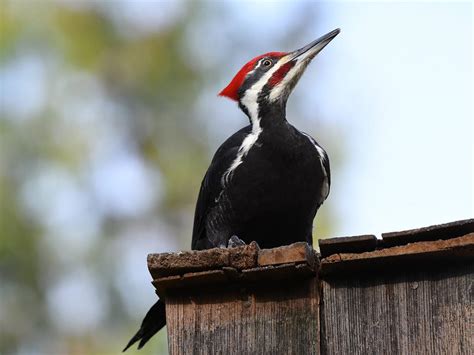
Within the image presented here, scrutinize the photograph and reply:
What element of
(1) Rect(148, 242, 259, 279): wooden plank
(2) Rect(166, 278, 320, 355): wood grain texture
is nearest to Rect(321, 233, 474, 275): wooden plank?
(2) Rect(166, 278, 320, 355): wood grain texture

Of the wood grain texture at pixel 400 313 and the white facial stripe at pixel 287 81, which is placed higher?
Result: the white facial stripe at pixel 287 81

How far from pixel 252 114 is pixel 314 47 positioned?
0.48m

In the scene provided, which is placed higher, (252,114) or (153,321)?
(252,114)

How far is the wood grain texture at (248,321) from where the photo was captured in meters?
3.43

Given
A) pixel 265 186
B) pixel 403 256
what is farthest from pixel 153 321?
pixel 403 256

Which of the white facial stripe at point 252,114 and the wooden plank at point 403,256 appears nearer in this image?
the wooden plank at point 403,256

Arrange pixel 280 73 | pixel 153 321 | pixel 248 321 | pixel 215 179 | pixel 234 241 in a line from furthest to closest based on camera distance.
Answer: pixel 280 73 < pixel 215 179 < pixel 234 241 < pixel 153 321 < pixel 248 321

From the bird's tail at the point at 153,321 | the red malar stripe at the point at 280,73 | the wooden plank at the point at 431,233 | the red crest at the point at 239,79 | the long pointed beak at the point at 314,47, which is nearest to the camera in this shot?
the wooden plank at the point at 431,233

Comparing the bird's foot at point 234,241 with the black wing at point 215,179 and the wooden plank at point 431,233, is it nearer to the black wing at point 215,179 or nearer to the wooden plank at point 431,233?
the black wing at point 215,179

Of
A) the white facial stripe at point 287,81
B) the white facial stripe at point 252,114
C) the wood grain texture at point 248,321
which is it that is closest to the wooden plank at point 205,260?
the wood grain texture at point 248,321

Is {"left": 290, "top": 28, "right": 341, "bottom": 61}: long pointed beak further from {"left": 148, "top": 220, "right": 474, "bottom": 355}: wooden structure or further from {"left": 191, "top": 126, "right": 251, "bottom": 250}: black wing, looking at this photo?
{"left": 148, "top": 220, "right": 474, "bottom": 355}: wooden structure

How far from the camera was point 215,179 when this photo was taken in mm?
5004

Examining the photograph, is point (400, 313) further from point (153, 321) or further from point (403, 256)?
point (153, 321)

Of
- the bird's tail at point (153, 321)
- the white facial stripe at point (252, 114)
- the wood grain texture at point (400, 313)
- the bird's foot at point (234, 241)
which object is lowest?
the wood grain texture at point (400, 313)
